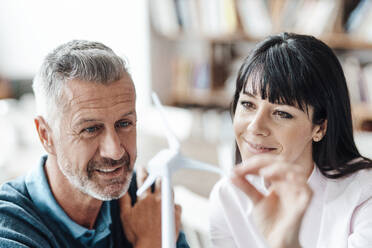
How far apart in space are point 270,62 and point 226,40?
2.46 metres

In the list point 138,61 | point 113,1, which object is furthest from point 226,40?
point 113,1

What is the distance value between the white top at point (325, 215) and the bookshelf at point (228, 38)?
184 centimetres

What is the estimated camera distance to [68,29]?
4.35 metres

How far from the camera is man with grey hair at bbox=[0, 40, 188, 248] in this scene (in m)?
1.10

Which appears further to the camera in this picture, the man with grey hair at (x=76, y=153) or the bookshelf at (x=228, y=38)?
the bookshelf at (x=228, y=38)

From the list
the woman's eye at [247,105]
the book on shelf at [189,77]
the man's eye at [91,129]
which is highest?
the man's eye at [91,129]

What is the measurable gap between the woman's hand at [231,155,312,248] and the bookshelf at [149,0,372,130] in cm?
234

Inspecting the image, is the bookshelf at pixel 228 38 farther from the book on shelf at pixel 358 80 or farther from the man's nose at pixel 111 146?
the man's nose at pixel 111 146

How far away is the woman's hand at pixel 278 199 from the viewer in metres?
0.80

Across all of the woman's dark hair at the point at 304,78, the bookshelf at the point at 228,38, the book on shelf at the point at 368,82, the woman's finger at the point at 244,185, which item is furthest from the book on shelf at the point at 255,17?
the woman's finger at the point at 244,185

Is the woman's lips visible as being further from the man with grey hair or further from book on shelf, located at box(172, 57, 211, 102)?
book on shelf, located at box(172, 57, 211, 102)

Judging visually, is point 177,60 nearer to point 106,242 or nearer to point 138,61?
point 138,61

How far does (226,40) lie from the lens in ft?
12.0

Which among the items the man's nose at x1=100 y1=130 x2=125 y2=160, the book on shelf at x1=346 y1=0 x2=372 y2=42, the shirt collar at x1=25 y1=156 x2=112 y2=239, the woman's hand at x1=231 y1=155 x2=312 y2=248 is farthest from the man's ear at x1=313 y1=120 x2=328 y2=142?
the book on shelf at x1=346 y1=0 x2=372 y2=42
